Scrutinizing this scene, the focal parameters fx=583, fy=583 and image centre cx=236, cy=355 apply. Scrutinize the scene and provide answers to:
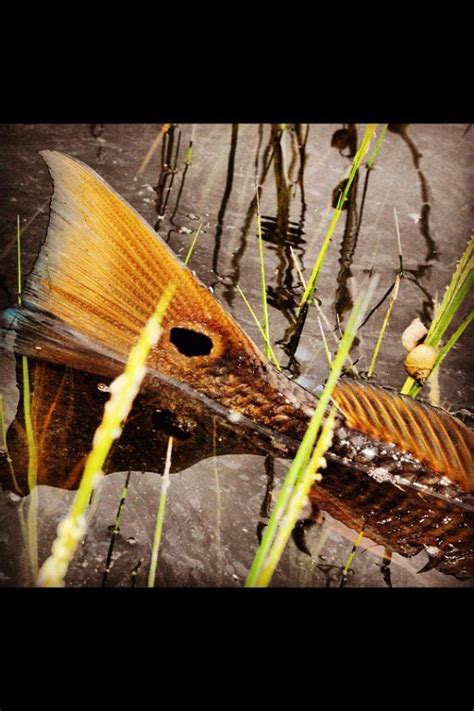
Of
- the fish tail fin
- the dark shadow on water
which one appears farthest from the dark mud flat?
the fish tail fin

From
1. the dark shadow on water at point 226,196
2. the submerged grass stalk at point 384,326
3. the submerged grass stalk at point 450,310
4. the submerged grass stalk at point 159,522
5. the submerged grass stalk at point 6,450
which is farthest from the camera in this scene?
the dark shadow on water at point 226,196

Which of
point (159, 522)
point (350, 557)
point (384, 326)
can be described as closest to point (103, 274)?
point (159, 522)

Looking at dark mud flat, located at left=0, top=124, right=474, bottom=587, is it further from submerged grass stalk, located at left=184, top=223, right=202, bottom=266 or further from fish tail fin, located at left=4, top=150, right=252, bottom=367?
fish tail fin, located at left=4, top=150, right=252, bottom=367

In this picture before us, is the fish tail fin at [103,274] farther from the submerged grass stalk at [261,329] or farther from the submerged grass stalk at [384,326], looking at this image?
the submerged grass stalk at [384,326]

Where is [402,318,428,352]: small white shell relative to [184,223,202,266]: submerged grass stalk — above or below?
below

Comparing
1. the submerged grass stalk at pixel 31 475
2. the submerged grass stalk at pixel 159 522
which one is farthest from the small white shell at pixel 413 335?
the submerged grass stalk at pixel 31 475
